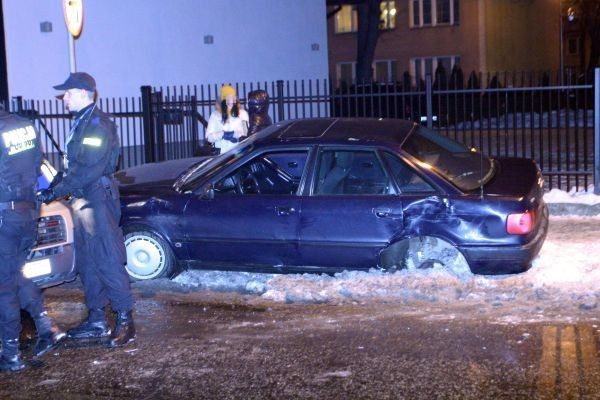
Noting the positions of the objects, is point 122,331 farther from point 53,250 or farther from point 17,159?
point 17,159

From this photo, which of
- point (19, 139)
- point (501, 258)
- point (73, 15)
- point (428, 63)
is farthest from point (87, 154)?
point (428, 63)

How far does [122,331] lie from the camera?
6.45m

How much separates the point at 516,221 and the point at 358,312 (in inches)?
60.1

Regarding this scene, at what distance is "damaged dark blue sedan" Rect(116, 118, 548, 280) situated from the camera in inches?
295

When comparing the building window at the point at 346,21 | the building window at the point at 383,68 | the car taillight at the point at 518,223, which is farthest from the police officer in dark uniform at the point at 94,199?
the building window at the point at 346,21

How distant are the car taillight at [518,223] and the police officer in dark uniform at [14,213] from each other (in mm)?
3775

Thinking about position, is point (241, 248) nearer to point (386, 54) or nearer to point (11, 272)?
point (11, 272)

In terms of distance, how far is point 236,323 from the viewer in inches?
276

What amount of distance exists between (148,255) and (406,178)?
2.49m

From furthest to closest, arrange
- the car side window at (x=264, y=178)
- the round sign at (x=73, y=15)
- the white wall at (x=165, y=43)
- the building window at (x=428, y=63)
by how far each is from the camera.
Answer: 1. the building window at (x=428, y=63)
2. the white wall at (x=165, y=43)
3. the round sign at (x=73, y=15)
4. the car side window at (x=264, y=178)

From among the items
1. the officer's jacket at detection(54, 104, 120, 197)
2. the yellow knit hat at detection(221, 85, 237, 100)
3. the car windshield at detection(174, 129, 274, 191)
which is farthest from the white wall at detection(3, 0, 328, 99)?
the officer's jacket at detection(54, 104, 120, 197)

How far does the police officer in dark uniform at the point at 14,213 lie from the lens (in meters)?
5.79

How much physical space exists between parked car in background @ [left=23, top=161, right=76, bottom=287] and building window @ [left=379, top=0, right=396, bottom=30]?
34651mm

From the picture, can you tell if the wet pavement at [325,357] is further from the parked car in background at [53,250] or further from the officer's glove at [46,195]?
the officer's glove at [46,195]
